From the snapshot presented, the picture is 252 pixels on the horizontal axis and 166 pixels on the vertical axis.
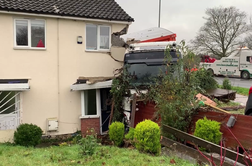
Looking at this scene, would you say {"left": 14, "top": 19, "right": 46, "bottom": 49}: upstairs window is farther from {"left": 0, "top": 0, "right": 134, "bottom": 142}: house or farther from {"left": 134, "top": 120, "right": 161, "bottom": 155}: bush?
{"left": 134, "top": 120, "right": 161, "bottom": 155}: bush

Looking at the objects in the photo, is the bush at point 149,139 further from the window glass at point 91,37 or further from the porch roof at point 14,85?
the window glass at point 91,37

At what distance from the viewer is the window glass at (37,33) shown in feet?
34.6

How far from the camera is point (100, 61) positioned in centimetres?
1162

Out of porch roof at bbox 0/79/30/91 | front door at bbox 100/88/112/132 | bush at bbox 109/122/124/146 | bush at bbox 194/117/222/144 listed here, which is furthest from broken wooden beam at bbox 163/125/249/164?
porch roof at bbox 0/79/30/91

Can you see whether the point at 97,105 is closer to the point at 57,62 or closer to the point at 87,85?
the point at 87,85

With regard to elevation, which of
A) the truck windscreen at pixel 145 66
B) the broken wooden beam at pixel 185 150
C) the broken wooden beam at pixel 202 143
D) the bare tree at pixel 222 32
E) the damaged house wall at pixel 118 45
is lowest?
the broken wooden beam at pixel 185 150

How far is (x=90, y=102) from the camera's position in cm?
1154

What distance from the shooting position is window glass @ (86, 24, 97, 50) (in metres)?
11.5

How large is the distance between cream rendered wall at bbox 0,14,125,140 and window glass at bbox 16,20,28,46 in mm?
257

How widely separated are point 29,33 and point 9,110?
135 inches

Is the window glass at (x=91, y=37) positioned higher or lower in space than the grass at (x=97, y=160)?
higher

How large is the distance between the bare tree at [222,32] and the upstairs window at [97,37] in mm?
34692

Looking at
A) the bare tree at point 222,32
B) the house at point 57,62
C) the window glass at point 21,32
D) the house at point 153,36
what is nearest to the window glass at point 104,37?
the house at point 57,62

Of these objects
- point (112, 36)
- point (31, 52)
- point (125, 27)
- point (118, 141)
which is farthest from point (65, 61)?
point (118, 141)
